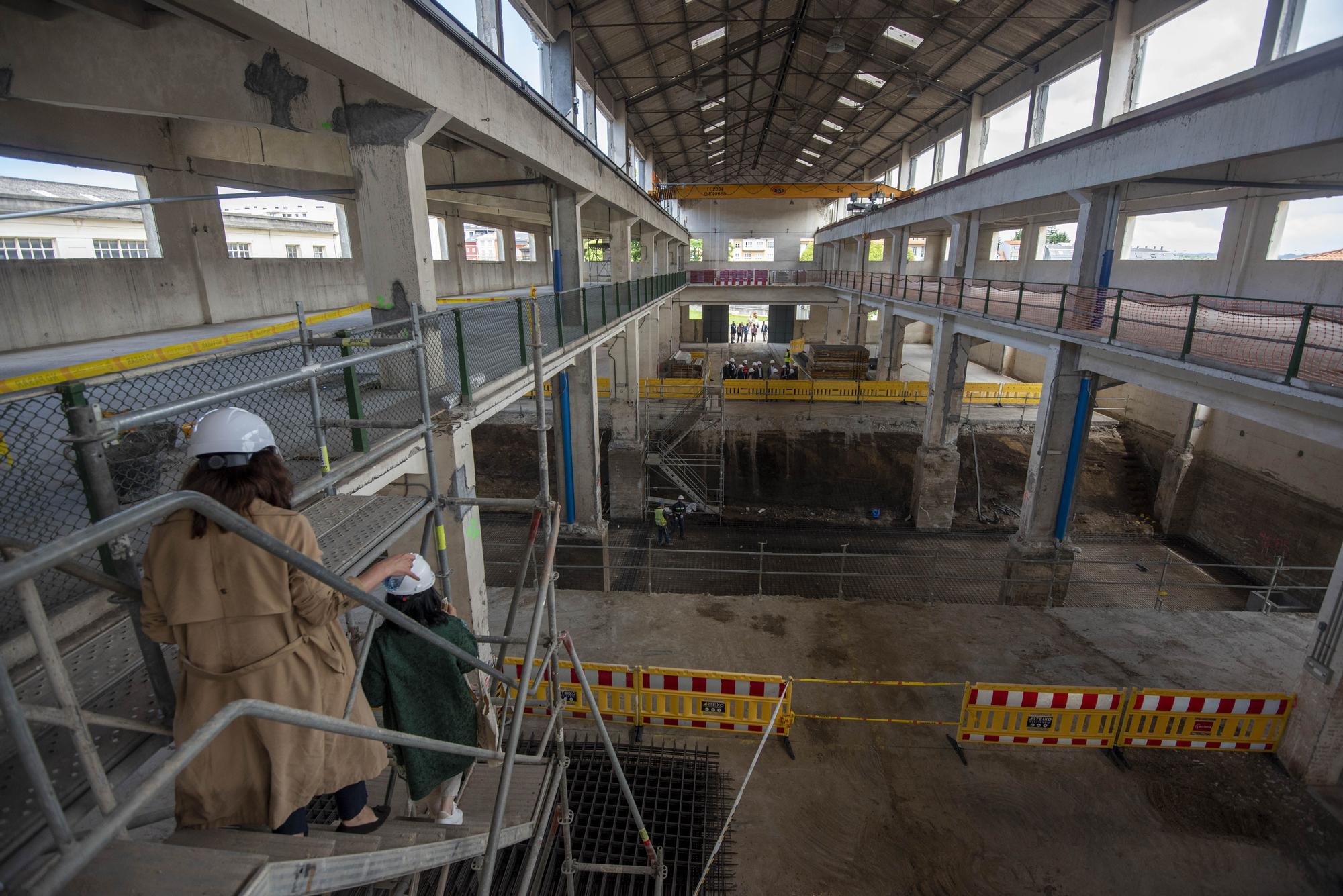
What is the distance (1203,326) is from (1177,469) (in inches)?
391

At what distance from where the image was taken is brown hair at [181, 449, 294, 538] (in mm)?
1938

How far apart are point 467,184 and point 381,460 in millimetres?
7273

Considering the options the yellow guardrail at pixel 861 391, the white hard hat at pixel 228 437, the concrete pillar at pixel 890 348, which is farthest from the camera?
the concrete pillar at pixel 890 348

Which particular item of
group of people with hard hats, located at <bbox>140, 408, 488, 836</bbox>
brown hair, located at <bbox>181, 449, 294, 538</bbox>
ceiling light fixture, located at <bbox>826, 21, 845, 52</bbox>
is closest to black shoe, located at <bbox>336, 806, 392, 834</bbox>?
group of people with hard hats, located at <bbox>140, 408, 488, 836</bbox>

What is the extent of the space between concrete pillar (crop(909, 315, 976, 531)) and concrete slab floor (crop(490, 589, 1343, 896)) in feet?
23.1

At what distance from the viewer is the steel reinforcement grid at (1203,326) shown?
670 cm

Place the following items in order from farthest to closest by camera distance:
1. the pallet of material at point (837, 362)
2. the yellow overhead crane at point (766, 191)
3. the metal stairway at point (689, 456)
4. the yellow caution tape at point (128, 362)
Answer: the yellow overhead crane at point (766, 191) < the pallet of material at point (837, 362) < the metal stairway at point (689, 456) < the yellow caution tape at point (128, 362)

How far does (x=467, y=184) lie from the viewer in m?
9.98

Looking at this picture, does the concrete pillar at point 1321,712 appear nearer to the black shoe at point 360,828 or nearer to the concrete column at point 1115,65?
the black shoe at point 360,828

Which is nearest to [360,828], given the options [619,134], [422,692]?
[422,692]

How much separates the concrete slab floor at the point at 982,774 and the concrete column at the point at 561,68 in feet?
34.0

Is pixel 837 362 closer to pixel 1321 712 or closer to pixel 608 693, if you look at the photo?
pixel 1321 712

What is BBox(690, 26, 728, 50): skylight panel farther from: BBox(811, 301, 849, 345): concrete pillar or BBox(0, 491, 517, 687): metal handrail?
BBox(0, 491, 517, 687): metal handrail

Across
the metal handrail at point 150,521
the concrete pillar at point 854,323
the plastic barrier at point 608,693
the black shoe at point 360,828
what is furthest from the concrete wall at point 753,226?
the metal handrail at point 150,521
